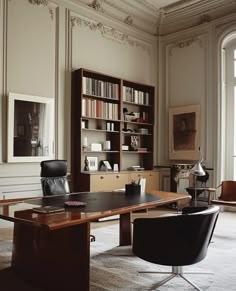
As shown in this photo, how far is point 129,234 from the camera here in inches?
154

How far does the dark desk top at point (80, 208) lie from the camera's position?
2.18 metres

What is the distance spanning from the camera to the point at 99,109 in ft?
19.1

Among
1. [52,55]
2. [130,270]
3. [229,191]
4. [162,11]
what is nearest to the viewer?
[130,270]

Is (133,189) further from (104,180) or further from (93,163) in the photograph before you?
(93,163)

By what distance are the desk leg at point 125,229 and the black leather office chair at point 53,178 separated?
348mm

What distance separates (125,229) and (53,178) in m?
1.06

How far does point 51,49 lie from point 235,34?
3455 mm

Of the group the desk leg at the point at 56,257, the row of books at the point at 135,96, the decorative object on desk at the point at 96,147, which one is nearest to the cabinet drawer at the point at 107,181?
the decorative object on desk at the point at 96,147

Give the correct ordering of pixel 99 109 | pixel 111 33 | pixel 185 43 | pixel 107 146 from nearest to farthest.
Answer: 1. pixel 99 109
2. pixel 107 146
3. pixel 111 33
4. pixel 185 43

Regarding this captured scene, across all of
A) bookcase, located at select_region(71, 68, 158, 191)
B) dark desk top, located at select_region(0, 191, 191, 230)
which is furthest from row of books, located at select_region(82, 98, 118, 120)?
dark desk top, located at select_region(0, 191, 191, 230)

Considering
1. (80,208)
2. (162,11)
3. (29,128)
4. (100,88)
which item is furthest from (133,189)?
(162,11)

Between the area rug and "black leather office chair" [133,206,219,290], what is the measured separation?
43 cm

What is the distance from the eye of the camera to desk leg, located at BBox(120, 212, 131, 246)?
12.8 ft

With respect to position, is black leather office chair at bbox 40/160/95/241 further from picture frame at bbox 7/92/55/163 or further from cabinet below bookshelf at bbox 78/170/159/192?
cabinet below bookshelf at bbox 78/170/159/192
